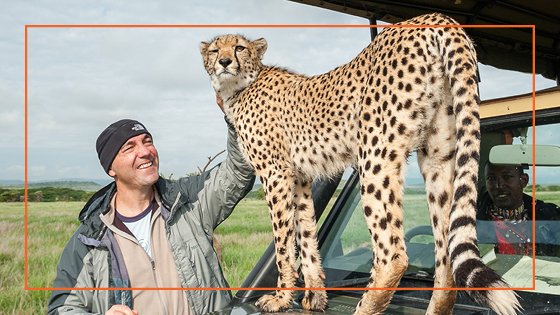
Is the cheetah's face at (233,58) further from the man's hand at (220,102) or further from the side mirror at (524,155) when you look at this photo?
the side mirror at (524,155)

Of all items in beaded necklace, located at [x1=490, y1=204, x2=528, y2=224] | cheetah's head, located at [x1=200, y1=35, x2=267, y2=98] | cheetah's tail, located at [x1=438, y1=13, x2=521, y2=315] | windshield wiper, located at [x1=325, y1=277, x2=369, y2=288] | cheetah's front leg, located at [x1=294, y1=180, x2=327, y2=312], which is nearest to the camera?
cheetah's tail, located at [x1=438, y1=13, x2=521, y2=315]

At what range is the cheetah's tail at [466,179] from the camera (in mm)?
1062

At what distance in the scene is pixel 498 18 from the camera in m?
3.03

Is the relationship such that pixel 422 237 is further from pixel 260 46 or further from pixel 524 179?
pixel 260 46

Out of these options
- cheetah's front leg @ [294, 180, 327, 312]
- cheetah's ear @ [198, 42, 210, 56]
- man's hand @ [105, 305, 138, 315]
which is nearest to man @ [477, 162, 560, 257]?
cheetah's front leg @ [294, 180, 327, 312]

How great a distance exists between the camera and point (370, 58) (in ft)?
5.44

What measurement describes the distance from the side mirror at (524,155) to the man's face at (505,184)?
0.03 m

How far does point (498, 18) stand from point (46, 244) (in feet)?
12.0

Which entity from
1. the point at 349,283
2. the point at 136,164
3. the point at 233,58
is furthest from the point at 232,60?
the point at 349,283

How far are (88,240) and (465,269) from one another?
1220 millimetres

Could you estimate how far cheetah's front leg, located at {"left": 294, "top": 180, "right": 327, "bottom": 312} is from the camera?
1889mm

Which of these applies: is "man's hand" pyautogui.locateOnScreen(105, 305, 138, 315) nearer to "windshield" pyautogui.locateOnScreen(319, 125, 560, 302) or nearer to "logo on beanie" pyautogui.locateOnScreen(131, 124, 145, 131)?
"logo on beanie" pyautogui.locateOnScreen(131, 124, 145, 131)

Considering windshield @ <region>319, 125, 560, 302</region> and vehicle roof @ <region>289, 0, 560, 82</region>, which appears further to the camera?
vehicle roof @ <region>289, 0, 560, 82</region>

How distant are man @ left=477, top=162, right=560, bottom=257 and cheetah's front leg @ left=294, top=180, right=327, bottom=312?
0.66m
